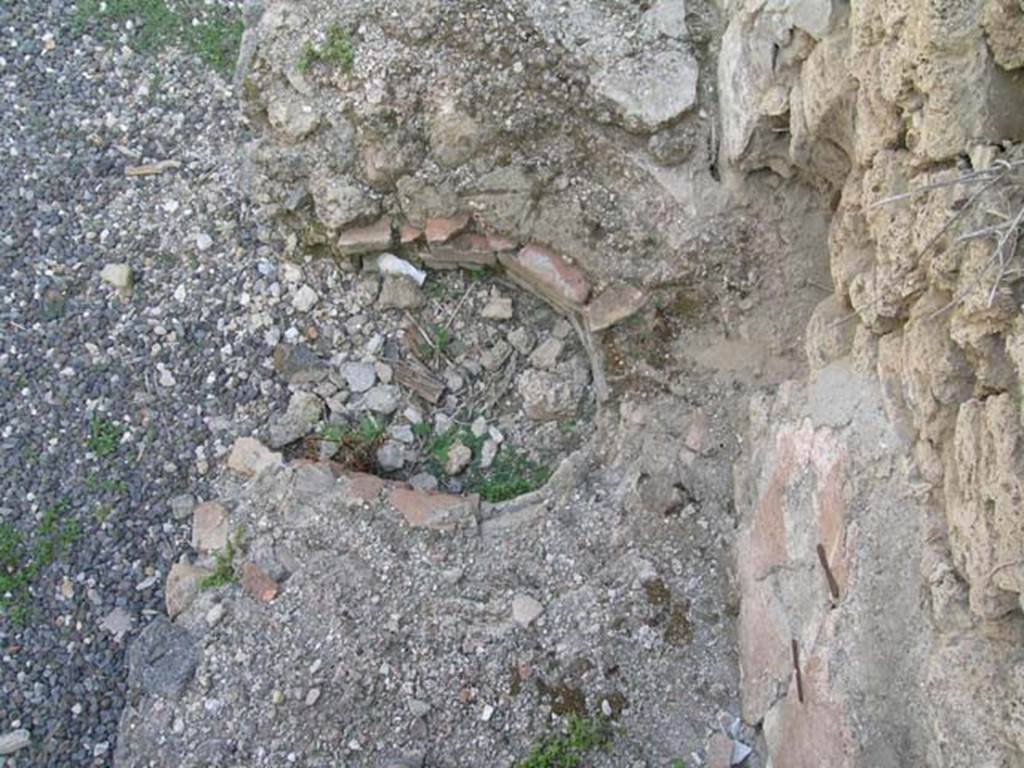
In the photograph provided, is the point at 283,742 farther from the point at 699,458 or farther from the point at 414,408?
the point at 699,458

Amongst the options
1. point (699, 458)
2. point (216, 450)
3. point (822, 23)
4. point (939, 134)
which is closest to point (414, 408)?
point (216, 450)

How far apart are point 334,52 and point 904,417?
2.52 m

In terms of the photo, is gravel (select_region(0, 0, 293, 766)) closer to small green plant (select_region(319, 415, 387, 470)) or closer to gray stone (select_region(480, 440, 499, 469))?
small green plant (select_region(319, 415, 387, 470))

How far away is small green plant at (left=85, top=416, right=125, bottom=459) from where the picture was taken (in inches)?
156

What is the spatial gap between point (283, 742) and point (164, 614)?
0.68 meters

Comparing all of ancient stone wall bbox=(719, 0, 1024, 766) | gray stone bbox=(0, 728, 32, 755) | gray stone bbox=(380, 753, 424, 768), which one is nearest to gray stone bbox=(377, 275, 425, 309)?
ancient stone wall bbox=(719, 0, 1024, 766)

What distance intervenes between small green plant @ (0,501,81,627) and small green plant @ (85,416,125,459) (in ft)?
0.74

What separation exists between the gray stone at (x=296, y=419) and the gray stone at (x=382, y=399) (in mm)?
174

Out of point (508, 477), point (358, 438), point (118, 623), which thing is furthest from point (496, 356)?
point (118, 623)

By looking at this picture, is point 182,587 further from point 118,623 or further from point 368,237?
point 368,237

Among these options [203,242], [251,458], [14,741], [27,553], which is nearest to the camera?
[14,741]

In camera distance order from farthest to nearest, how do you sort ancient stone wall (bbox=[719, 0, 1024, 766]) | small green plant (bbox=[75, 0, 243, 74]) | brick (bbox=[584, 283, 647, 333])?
small green plant (bbox=[75, 0, 243, 74]) → brick (bbox=[584, 283, 647, 333]) → ancient stone wall (bbox=[719, 0, 1024, 766])

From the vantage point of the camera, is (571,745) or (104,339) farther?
(104,339)

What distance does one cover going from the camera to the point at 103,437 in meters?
3.97
